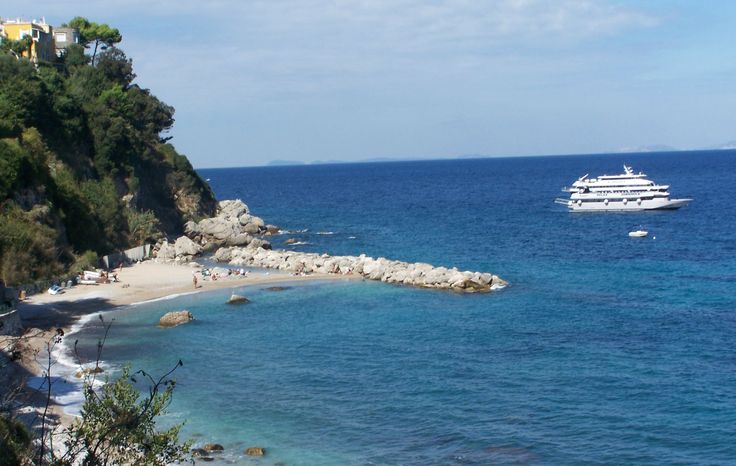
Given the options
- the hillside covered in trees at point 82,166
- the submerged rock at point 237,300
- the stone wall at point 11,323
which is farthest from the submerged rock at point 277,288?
the stone wall at point 11,323

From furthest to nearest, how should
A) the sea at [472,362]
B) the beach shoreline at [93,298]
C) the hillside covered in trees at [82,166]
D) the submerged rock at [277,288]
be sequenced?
the submerged rock at [277,288] < the hillside covered in trees at [82,166] < the beach shoreline at [93,298] < the sea at [472,362]

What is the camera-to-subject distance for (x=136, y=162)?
78812 mm

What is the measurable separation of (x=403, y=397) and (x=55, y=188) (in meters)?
39.6

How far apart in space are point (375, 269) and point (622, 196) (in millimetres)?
55455

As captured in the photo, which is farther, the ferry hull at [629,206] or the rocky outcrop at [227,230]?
the ferry hull at [629,206]

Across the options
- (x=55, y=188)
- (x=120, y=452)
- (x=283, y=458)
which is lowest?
(x=283, y=458)

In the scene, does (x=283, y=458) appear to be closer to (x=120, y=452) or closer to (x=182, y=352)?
(x=120, y=452)

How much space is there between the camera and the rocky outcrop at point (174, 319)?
42219mm

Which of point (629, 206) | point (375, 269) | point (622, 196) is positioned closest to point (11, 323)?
point (375, 269)

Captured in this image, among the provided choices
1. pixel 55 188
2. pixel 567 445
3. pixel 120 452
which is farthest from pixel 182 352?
pixel 55 188

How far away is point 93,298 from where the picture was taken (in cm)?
4822

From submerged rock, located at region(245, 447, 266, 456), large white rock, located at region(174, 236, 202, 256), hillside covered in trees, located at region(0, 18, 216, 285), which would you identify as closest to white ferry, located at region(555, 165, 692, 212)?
hillside covered in trees, located at region(0, 18, 216, 285)

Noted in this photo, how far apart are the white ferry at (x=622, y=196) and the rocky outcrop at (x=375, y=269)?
49.2m

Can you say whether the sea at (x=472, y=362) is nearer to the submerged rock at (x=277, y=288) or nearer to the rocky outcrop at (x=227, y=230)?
the submerged rock at (x=277, y=288)
